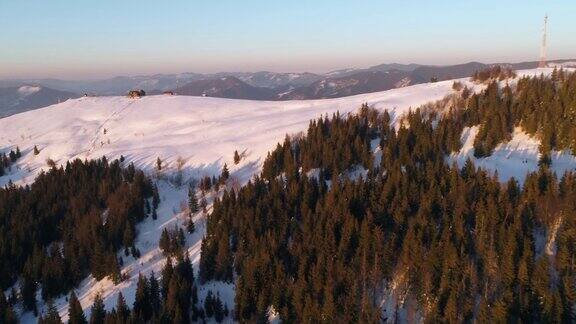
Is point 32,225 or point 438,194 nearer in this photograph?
point 438,194

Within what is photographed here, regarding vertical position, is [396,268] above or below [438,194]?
below

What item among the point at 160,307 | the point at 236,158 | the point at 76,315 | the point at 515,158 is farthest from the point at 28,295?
the point at 515,158

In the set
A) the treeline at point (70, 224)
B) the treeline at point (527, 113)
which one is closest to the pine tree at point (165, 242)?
the treeline at point (70, 224)

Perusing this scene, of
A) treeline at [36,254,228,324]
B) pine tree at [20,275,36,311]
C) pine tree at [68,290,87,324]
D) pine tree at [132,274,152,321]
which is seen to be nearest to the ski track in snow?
pine tree at [20,275,36,311]

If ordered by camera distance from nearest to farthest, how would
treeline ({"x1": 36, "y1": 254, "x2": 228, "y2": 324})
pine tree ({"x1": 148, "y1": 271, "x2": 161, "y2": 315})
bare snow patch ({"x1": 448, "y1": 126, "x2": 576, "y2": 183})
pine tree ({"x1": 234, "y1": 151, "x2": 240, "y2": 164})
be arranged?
treeline ({"x1": 36, "y1": 254, "x2": 228, "y2": 324})
pine tree ({"x1": 148, "y1": 271, "x2": 161, "y2": 315})
bare snow patch ({"x1": 448, "y1": 126, "x2": 576, "y2": 183})
pine tree ({"x1": 234, "y1": 151, "x2": 240, "y2": 164})

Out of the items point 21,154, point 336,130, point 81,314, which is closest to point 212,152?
point 336,130

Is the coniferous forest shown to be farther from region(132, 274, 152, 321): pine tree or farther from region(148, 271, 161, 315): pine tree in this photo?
region(132, 274, 152, 321): pine tree

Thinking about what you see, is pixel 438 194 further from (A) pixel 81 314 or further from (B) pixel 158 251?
(A) pixel 81 314

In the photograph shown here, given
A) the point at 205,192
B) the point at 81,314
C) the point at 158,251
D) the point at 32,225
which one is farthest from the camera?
the point at 205,192
